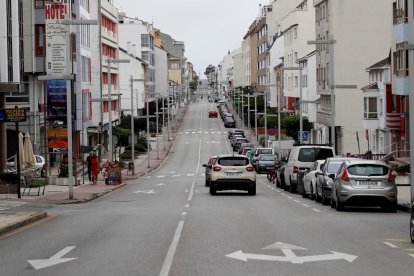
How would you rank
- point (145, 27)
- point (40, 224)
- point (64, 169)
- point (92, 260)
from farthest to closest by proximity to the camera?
1. point (145, 27)
2. point (64, 169)
3. point (40, 224)
4. point (92, 260)

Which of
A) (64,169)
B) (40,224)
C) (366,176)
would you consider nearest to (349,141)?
(64,169)

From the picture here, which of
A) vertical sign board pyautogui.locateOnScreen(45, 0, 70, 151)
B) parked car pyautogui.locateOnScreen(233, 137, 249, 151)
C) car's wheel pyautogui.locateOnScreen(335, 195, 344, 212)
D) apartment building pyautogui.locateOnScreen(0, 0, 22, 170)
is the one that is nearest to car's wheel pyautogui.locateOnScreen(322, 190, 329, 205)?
car's wheel pyautogui.locateOnScreen(335, 195, 344, 212)

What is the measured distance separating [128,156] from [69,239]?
231ft

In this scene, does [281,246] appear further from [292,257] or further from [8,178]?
[8,178]

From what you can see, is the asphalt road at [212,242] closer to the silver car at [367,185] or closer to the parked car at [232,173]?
the silver car at [367,185]

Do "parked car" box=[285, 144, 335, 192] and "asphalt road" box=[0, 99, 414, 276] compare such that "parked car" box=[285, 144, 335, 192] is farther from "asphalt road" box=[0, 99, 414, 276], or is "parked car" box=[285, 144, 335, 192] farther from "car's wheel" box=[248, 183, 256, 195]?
"asphalt road" box=[0, 99, 414, 276]

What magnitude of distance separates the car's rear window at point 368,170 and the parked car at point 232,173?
10091 mm

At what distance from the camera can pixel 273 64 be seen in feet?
433

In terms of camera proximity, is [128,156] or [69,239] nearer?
[69,239]

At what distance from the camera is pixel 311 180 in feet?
111

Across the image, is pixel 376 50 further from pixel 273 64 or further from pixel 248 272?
pixel 248 272

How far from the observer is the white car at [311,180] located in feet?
108

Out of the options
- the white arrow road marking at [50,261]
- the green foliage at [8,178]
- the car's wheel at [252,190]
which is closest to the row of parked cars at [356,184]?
the car's wheel at [252,190]

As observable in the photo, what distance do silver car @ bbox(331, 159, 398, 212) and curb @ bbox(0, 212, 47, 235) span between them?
9.06 metres
